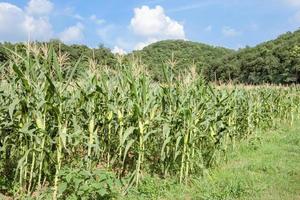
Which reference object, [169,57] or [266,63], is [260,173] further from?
[266,63]

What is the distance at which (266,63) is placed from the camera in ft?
195

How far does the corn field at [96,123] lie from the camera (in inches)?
252

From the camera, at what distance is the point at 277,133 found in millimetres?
16203

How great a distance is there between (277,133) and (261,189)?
8.97m

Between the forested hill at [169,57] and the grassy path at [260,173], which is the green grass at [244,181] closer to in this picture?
the grassy path at [260,173]

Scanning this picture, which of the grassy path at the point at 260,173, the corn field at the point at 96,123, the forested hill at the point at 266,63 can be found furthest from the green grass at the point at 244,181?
the forested hill at the point at 266,63

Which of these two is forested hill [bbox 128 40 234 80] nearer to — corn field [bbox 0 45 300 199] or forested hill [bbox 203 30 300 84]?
corn field [bbox 0 45 300 199]

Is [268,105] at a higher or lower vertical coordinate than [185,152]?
higher

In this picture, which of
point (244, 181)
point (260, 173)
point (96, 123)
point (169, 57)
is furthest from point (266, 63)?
point (96, 123)

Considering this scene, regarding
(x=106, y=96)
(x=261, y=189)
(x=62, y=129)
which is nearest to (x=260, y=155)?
(x=261, y=189)

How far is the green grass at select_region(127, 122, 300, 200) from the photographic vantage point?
285 inches

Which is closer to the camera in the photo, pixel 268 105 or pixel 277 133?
pixel 277 133

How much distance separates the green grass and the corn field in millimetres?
307

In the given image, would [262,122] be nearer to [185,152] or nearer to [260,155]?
[260,155]
